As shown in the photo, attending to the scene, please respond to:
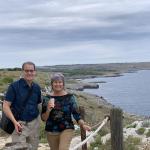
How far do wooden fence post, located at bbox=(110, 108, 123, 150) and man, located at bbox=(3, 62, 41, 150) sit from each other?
1.42 metres

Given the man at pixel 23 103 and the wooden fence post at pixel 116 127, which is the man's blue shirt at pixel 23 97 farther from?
the wooden fence post at pixel 116 127

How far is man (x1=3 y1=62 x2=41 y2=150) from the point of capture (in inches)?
247

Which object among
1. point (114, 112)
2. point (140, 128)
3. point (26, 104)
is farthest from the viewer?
point (140, 128)

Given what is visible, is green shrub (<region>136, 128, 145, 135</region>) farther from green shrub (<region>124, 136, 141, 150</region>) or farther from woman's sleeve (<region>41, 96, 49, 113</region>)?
woman's sleeve (<region>41, 96, 49, 113</region>)

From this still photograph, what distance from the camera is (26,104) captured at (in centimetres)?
633

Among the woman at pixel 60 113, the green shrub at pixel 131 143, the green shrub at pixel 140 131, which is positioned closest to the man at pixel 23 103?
the woman at pixel 60 113

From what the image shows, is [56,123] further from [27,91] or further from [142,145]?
[142,145]

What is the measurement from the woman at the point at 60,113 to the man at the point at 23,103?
154mm

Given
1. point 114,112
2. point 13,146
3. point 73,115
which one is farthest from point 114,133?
point 13,146

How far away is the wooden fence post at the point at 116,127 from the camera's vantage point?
7.44 metres

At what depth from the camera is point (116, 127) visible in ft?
24.7

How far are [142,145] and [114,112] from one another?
3255 mm

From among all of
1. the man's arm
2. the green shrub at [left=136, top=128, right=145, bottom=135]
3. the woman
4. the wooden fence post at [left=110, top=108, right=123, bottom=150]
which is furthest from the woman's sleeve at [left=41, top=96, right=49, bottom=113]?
the green shrub at [left=136, top=128, right=145, bottom=135]

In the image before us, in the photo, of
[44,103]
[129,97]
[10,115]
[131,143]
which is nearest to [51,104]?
[44,103]
